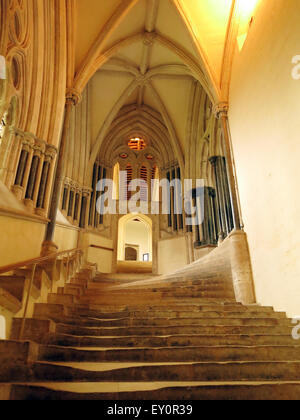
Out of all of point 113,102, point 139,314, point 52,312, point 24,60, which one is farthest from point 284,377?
point 113,102

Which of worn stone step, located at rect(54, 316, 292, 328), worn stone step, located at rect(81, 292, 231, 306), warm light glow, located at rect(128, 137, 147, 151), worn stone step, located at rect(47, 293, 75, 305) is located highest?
warm light glow, located at rect(128, 137, 147, 151)

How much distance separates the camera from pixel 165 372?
223 cm

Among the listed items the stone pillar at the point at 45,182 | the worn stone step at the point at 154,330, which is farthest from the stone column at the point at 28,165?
the worn stone step at the point at 154,330

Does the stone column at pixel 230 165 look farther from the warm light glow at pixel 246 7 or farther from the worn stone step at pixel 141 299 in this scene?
the warm light glow at pixel 246 7

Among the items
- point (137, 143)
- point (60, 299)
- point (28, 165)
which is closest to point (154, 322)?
point (60, 299)

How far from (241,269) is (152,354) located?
10.3 feet

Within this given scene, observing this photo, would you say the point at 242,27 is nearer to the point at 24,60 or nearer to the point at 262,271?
the point at 24,60

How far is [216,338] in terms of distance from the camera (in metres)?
2.88

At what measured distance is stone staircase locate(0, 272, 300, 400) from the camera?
1.93 meters

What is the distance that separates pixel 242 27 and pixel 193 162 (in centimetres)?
582

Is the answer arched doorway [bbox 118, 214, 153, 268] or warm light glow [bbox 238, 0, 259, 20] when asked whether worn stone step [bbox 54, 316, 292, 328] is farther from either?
arched doorway [bbox 118, 214, 153, 268]

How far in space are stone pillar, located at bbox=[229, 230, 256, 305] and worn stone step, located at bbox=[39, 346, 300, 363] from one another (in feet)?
7.61

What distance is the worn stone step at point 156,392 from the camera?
1.83 m

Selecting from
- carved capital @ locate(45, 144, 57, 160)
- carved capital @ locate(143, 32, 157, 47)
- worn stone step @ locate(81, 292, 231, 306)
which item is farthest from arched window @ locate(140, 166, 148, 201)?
worn stone step @ locate(81, 292, 231, 306)
